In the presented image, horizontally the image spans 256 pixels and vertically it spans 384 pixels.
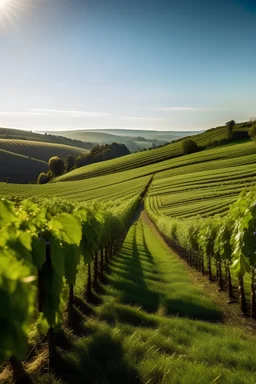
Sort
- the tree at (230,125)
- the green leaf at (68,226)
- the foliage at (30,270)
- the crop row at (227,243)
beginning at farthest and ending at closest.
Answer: the tree at (230,125) → the crop row at (227,243) → the green leaf at (68,226) → the foliage at (30,270)

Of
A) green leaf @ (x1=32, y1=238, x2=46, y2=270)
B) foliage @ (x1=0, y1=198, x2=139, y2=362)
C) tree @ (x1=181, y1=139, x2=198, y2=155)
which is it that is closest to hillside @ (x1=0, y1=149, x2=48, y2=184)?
tree @ (x1=181, y1=139, x2=198, y2=155)

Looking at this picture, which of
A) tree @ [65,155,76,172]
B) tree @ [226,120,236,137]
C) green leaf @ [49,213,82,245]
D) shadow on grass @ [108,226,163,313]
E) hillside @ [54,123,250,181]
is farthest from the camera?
tree @ [65,155,76,172]

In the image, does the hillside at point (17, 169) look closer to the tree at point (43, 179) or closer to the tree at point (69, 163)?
the tree at point (43, 179)

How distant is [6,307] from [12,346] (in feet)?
1.78

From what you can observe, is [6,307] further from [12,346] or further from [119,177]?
[119,177]

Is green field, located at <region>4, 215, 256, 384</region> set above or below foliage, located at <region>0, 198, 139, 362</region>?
below

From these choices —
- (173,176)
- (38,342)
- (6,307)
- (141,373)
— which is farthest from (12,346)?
(173,176)

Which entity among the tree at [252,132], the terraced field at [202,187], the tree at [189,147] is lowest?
the terraced field at [202,187]

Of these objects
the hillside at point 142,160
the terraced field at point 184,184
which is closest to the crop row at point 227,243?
the terraced field at point 184,184

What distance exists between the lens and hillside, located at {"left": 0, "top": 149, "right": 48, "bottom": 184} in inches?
7131

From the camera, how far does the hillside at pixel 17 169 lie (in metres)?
181

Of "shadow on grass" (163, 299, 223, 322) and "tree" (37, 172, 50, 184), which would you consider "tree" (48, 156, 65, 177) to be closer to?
"tree" (37, 172, 50, 184)

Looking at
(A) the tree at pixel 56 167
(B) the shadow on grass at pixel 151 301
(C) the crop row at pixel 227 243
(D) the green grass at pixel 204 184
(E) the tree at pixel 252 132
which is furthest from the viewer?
(A) the tree at pixel 56 167

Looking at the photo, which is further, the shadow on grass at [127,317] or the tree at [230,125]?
the tree at [230,125]
